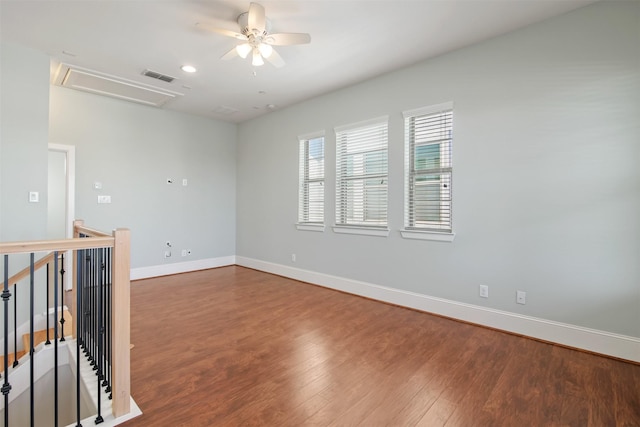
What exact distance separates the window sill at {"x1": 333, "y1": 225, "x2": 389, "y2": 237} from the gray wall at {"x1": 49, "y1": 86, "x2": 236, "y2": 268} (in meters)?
2.89

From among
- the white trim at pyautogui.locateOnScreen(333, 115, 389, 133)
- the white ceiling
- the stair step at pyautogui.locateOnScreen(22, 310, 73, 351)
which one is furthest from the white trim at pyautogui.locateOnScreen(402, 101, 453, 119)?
the stair step at pyautogui.locateOnScreen(22, 310, 73, 351)

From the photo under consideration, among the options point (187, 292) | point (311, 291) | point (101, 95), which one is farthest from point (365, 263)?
point (101, 95)

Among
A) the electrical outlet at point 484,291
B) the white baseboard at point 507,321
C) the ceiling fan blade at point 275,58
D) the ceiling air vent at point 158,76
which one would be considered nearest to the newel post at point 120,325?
the ceiling fan blade at point 275,58

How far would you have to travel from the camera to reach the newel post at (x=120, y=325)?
69.4 inches

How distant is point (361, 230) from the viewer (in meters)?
4.28

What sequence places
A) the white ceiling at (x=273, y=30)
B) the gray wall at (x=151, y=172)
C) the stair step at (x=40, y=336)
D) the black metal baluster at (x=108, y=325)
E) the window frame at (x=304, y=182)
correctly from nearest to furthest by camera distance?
the black metal baluster at (x=108, y=325) < the white ceiling at (x=273, y=30) < the stair step at (x=40, y=336) < the gray wall at (x=151, y=172) < the window frame at (x=304, y=182)

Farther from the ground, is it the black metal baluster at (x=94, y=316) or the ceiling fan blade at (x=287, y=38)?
the ceiling fan blade at (x=287, y=38)

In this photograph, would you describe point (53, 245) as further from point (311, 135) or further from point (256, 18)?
point (311, 135)

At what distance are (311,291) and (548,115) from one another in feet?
11.5

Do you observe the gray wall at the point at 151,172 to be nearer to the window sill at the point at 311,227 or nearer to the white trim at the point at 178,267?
the white trim at the point at 178,267

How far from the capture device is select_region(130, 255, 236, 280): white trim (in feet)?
17.0

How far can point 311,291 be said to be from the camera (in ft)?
14.7

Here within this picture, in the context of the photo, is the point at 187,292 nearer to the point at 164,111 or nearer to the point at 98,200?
the point at 98,200

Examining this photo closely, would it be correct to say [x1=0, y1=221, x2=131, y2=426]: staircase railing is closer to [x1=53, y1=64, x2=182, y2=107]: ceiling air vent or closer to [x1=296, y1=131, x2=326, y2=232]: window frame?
[x1=53, y1=64, x2=182, y2=107]: ceiling air vent
